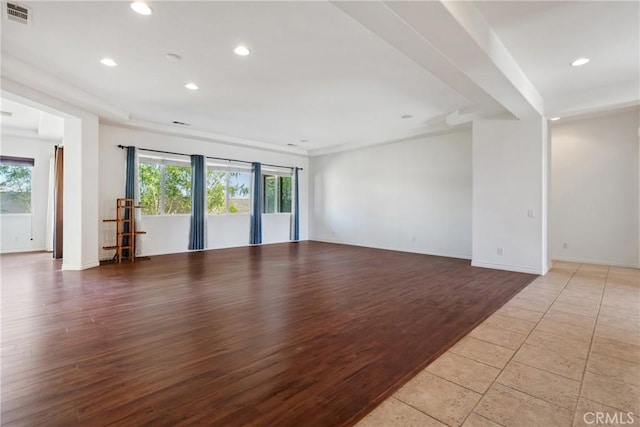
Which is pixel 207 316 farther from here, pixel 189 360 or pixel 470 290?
pixel 470 290

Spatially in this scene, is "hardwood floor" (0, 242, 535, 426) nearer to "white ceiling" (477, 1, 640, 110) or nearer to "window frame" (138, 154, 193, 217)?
"window frame" (138, 154, 193, 217)

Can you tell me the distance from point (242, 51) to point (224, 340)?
298 centimetres

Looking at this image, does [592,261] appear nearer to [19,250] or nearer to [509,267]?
[509,267]

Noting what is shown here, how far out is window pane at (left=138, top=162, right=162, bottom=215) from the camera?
6.72 meters

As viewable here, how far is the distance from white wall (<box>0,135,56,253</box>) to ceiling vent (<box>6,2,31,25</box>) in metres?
6.32

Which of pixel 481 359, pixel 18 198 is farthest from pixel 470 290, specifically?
pixel 18 198

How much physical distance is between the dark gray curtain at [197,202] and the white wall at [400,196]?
3755 millimetres

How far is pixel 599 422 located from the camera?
1.59 metres

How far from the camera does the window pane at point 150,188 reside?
672cm

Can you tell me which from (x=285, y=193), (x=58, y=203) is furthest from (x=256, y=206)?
(x=58, y=203)

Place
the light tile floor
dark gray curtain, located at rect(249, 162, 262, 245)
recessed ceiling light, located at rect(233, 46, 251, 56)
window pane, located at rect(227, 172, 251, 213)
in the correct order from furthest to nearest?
1. dark gray curtain, located at rect(249, 162, 262, 245)
2. window pane, located at rect(227, 172, 251, 213)
3. recessed ceiling light, located at rect(233, 46, 251, 56)
4. the light tile floor

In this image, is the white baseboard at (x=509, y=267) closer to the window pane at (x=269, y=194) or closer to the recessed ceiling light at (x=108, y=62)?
the window pane at (x=269, y=194)

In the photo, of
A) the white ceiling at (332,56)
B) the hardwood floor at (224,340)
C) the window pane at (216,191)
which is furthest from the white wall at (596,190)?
the window pane at (216,191)

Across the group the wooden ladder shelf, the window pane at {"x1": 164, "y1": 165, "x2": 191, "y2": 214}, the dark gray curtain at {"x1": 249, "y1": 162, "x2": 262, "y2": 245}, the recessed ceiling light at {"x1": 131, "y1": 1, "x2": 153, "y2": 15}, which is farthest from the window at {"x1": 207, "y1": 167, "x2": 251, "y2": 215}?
the recessed ceiling light at {"x1": 131, "y1": 1, "x2": 153, "y2": 15}
